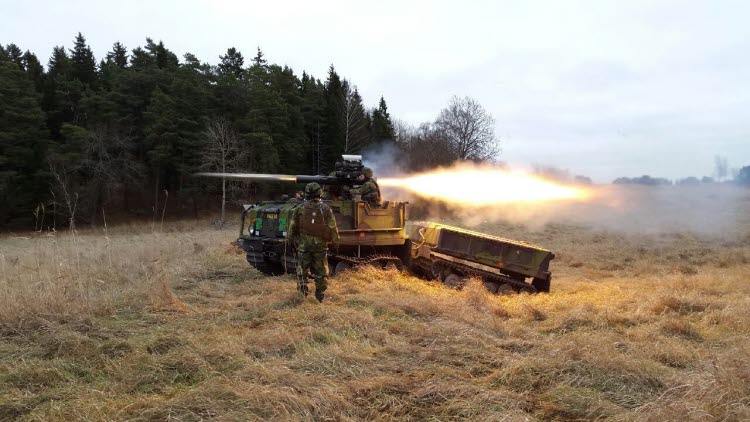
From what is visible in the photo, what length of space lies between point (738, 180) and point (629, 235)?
5414 mm

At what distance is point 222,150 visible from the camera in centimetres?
3728

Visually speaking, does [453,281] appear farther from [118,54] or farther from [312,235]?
[118,54]

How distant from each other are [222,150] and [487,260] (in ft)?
93.5

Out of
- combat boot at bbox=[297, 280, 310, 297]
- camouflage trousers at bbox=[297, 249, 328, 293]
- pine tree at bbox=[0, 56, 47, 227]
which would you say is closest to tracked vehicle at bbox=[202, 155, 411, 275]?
camouflage trousers at bbox=[297, 249, 328, 293]

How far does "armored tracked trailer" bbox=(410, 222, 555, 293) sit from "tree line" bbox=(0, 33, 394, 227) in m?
27.3

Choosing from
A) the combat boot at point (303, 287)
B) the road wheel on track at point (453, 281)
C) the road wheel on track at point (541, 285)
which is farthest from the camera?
the road wheel on track at point (541, 285)

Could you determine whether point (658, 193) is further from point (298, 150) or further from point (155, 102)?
point (155, 102)

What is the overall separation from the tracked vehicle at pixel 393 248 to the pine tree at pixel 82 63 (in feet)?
151

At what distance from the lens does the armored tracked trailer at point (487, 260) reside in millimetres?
12664

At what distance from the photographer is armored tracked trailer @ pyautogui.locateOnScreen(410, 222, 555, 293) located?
12.7m

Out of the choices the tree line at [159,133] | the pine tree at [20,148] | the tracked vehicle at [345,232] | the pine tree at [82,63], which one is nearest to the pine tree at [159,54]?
the tree line at [159,133]

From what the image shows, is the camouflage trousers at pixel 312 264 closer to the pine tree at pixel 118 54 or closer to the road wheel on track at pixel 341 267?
the road wheel on track at pixel 341 267

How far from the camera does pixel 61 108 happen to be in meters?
45.0

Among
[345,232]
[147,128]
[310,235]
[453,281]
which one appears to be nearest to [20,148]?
[147,128]
